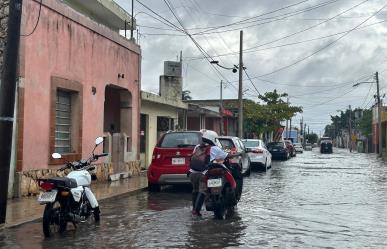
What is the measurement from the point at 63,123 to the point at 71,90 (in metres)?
0.98

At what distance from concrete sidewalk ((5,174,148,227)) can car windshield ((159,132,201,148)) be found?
158 centimetres

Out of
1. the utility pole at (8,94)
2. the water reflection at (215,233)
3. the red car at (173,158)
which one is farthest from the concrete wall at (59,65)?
the water reflection at (215,233)

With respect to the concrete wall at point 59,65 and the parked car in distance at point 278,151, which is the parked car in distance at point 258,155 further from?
the parked car in distance at point 278,151

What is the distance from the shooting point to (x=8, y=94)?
360 inches

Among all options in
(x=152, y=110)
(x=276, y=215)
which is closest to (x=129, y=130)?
(x=152, y=110)

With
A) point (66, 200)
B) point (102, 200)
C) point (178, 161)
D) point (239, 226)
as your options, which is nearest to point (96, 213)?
point (66, 200)

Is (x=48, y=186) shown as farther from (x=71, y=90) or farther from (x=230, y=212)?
(x=71, y=90)

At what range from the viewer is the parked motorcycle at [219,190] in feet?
33.8

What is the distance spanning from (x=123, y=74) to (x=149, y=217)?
9.73m

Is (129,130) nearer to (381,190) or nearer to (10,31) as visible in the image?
(381,190)

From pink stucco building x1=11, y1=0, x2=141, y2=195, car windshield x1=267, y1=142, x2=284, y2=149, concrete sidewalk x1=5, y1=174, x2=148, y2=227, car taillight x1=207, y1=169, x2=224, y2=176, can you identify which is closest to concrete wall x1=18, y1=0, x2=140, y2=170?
pink stucco building x1=11, y1=0, x2=141, y2=195

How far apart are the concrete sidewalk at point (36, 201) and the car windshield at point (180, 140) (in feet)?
5.17

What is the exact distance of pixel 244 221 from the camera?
33.1 feet

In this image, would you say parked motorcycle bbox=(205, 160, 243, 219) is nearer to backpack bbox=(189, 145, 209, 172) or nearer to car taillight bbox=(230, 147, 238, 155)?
backpack bbox=(189, 145, 209, 172)
